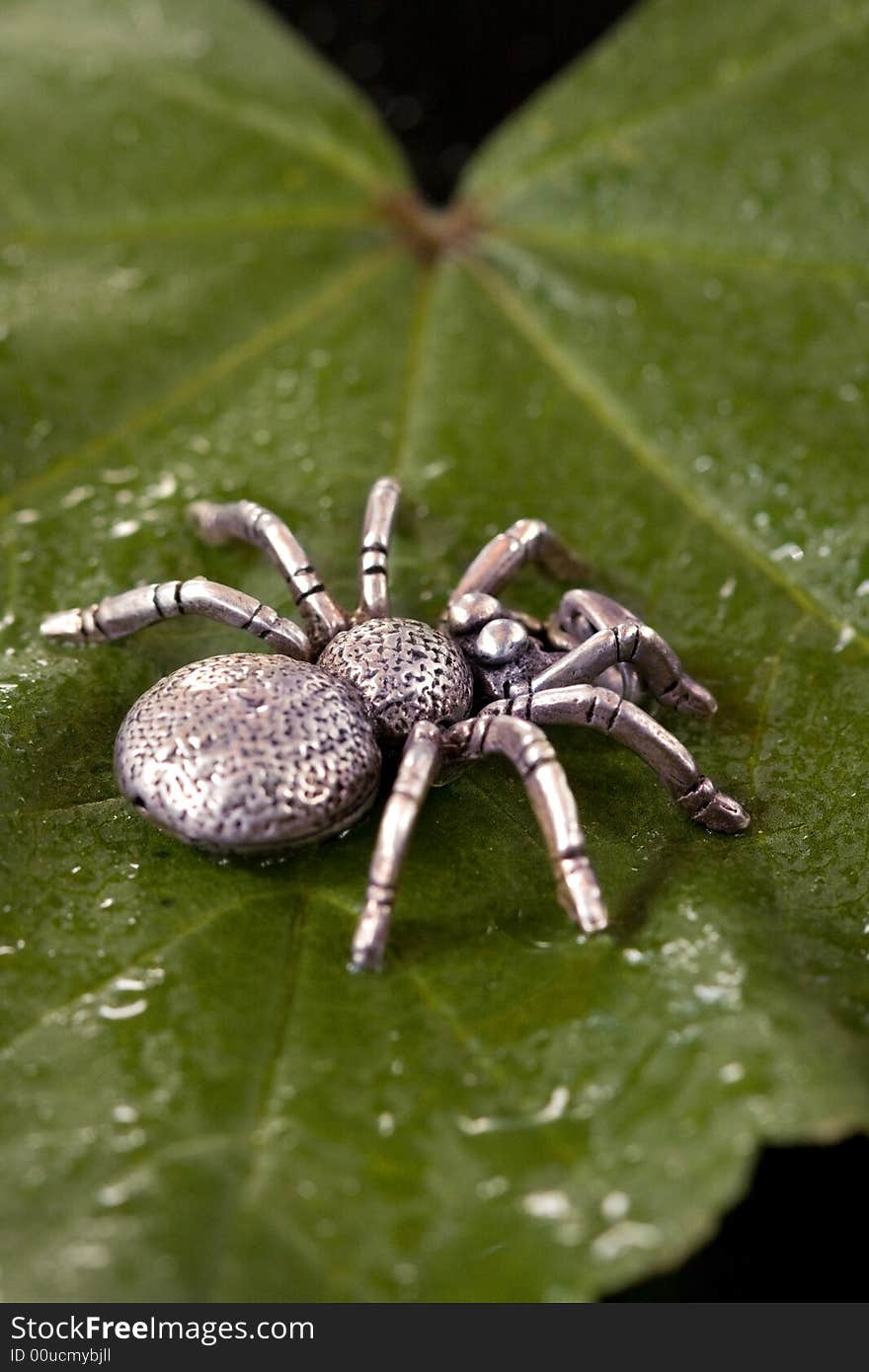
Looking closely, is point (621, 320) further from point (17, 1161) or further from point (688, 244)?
point (17, 1161)

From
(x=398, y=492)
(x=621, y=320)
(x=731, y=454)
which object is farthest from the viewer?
(x=621, y=320)

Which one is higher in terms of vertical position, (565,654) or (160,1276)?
(565,654)

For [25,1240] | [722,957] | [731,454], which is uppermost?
[731,454]

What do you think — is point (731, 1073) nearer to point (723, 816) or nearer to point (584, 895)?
point (584, 895)

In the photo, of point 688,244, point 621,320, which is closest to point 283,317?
point 621,320

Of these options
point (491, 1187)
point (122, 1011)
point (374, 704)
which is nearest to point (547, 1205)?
point (491, 1187)

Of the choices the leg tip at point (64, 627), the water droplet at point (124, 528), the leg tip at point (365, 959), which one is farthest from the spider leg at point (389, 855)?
the water droplet at point (124, 528)
